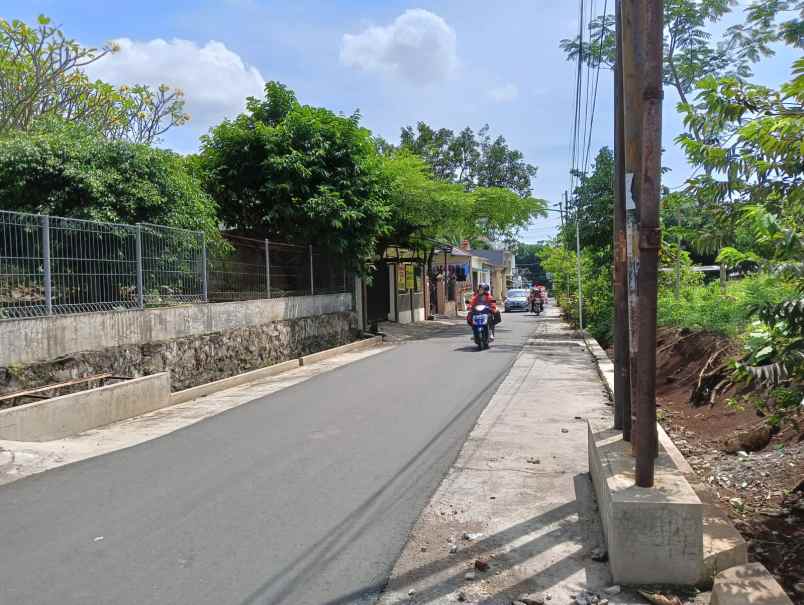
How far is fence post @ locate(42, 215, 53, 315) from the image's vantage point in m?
8.90

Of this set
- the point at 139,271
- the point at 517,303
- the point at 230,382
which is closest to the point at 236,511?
the point at 139,271

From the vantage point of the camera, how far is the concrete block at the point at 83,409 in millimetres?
Result: 7359

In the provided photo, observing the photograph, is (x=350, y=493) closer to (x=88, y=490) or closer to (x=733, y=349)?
(x=88, y=490)

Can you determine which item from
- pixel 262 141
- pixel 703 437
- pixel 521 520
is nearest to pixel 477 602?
pixel 521 520

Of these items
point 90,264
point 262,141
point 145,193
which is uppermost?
point 262,141

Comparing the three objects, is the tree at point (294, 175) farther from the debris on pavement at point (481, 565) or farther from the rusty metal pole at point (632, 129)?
the debris on pavement at point (481, 565)

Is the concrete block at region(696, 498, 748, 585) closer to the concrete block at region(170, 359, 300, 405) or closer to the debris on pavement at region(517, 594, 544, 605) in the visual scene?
the debris on pavement at region(517, 594, 544, 605)

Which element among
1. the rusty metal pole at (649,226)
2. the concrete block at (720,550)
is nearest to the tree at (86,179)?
the rusty metal pole at (649,226)

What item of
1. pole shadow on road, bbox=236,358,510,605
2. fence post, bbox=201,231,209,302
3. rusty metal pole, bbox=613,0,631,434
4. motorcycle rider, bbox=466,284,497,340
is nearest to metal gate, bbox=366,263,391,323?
motorcycle rider, bbox=466,284,497,340

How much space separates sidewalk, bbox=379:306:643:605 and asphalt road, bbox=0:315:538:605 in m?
0.22

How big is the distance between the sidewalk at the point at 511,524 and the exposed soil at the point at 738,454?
109 centimetres

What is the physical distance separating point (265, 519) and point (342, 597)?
1.38 m

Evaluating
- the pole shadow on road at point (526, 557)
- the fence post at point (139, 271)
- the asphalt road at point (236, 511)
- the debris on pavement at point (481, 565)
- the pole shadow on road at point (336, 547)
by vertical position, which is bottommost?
the pole shadow on road at point (526, 557)

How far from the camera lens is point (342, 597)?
3787 millimetres
